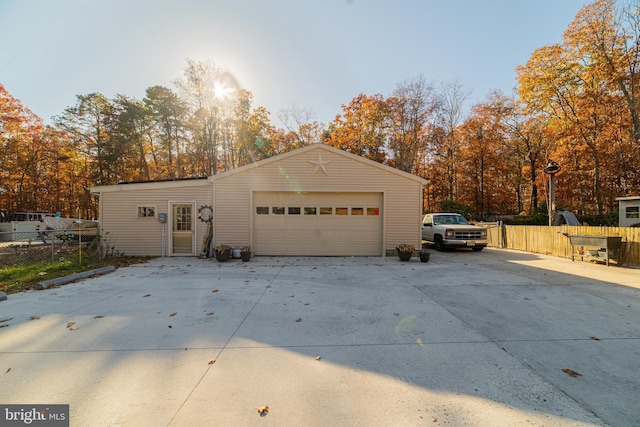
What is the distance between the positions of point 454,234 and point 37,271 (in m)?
14.2

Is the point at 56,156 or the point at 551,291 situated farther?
the point at 56,156

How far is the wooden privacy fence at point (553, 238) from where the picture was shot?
841cm

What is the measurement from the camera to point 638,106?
16609 millimetres

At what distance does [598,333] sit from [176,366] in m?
5.27

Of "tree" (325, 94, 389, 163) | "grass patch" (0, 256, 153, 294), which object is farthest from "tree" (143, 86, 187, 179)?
"grass patch" (0, 256, 153, 294)

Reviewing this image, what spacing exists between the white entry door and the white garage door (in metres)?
2.56

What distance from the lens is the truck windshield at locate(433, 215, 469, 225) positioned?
13.2m

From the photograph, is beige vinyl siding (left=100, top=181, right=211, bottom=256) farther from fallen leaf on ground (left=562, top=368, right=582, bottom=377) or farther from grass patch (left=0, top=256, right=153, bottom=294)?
fallen leaf on ground (left=562, top=368, right=582, bottom=377)

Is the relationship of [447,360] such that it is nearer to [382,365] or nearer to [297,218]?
[382,365]

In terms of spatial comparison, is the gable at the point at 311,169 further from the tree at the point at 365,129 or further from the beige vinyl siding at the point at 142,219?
the tree at the point at 365,129

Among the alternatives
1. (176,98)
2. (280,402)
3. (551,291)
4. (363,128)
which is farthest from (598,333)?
(176,98)

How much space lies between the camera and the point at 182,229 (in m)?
10.9

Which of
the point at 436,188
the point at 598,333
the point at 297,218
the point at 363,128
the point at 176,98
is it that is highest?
the point at 176,98

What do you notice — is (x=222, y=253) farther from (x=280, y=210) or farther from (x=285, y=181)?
(x=285, y=181)
